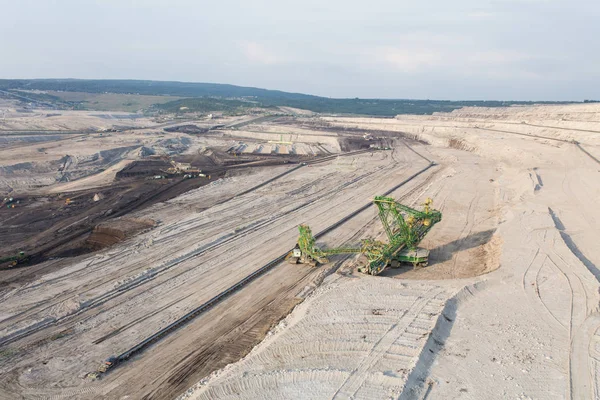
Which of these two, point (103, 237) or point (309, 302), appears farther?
point (103, 237)

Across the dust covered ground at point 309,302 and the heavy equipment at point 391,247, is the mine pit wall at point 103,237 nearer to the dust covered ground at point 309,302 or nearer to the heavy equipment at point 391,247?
the dust covered ground at point 309,302

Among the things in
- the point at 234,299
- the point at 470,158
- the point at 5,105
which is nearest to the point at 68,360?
the point at 234,299

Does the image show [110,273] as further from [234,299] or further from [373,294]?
[373,294]

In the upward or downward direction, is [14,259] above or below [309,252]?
below

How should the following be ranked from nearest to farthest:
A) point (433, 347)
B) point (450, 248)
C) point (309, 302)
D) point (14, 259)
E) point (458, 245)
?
point (433, 347)
point (309, 302)
point (14, 259)
point (450, 248)
point (458, 245)

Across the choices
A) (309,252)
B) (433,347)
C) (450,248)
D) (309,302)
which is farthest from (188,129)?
(433,347)

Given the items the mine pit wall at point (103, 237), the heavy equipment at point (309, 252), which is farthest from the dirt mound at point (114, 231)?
the heavy equipment at point (309, 252)

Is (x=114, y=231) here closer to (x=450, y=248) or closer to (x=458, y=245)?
(x=450, y=248)
